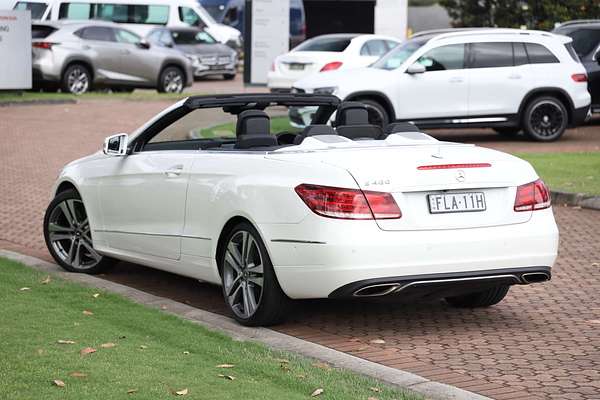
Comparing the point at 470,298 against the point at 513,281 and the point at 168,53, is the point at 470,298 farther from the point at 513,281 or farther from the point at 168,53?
the point at 168,53

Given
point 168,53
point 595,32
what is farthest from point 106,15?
point 595,32

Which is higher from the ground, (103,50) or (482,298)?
(103,50)

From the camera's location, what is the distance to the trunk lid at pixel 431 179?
26.6 ft

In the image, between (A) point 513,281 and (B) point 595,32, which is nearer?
(A) point 513,281

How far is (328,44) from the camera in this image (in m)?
28.3

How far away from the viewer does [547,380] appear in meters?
7.20

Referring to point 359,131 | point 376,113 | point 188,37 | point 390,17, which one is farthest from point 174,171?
point 390,17

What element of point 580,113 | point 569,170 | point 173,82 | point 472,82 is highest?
point 472,82

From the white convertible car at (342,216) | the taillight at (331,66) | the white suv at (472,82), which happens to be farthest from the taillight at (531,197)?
the taillight at (331,66)

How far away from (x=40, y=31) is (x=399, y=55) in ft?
44.6

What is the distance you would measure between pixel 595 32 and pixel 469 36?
444cm

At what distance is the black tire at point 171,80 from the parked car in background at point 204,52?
475 centimetres

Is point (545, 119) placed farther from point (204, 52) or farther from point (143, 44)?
point (204, 52)

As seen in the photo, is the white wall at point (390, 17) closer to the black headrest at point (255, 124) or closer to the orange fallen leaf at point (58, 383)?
the black headrest at point (255, 124)
